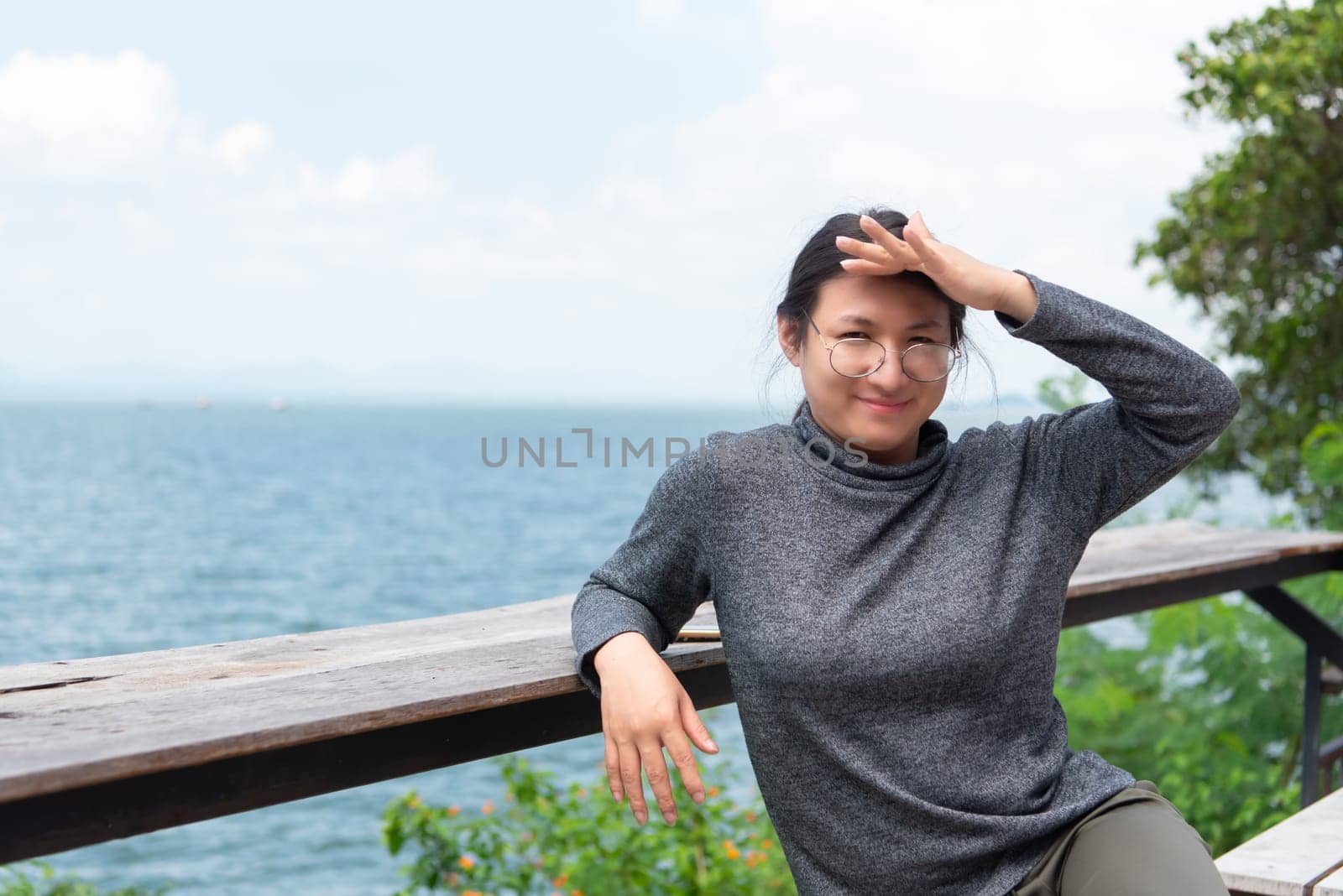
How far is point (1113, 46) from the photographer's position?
1288cm

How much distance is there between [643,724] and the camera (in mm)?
→ 1353

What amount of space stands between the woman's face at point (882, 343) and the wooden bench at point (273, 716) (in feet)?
1.16

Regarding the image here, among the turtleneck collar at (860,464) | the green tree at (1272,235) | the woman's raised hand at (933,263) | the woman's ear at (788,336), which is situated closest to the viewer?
the woman's raised hand at (933,263)

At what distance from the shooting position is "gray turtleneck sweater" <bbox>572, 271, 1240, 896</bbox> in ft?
4.59

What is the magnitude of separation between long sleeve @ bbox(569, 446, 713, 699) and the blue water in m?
0.34

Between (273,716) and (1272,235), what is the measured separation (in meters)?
5.86

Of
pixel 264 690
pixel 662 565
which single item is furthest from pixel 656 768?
pixel 264 690

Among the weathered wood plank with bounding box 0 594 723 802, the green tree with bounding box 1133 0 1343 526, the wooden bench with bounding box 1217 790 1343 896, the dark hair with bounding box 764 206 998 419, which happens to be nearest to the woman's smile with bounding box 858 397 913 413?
the dark hair with bounding box 764 206 998 419

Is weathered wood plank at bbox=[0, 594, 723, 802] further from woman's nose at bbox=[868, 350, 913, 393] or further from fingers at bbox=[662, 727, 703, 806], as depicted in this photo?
woman's nose at bbox=[868, 350, 913, 393]

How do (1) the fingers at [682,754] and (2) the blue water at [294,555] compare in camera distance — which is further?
(2) the blue water at [294,555]

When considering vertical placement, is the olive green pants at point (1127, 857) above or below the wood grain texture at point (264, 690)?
below

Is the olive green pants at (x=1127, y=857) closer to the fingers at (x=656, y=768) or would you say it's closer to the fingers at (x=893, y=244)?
the fingers at (x=656, y=768)

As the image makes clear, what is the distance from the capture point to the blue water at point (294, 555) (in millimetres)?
7582

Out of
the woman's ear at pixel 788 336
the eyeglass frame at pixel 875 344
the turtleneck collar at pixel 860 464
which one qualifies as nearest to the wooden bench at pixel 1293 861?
the turtleneck collar at pixel 860 464
